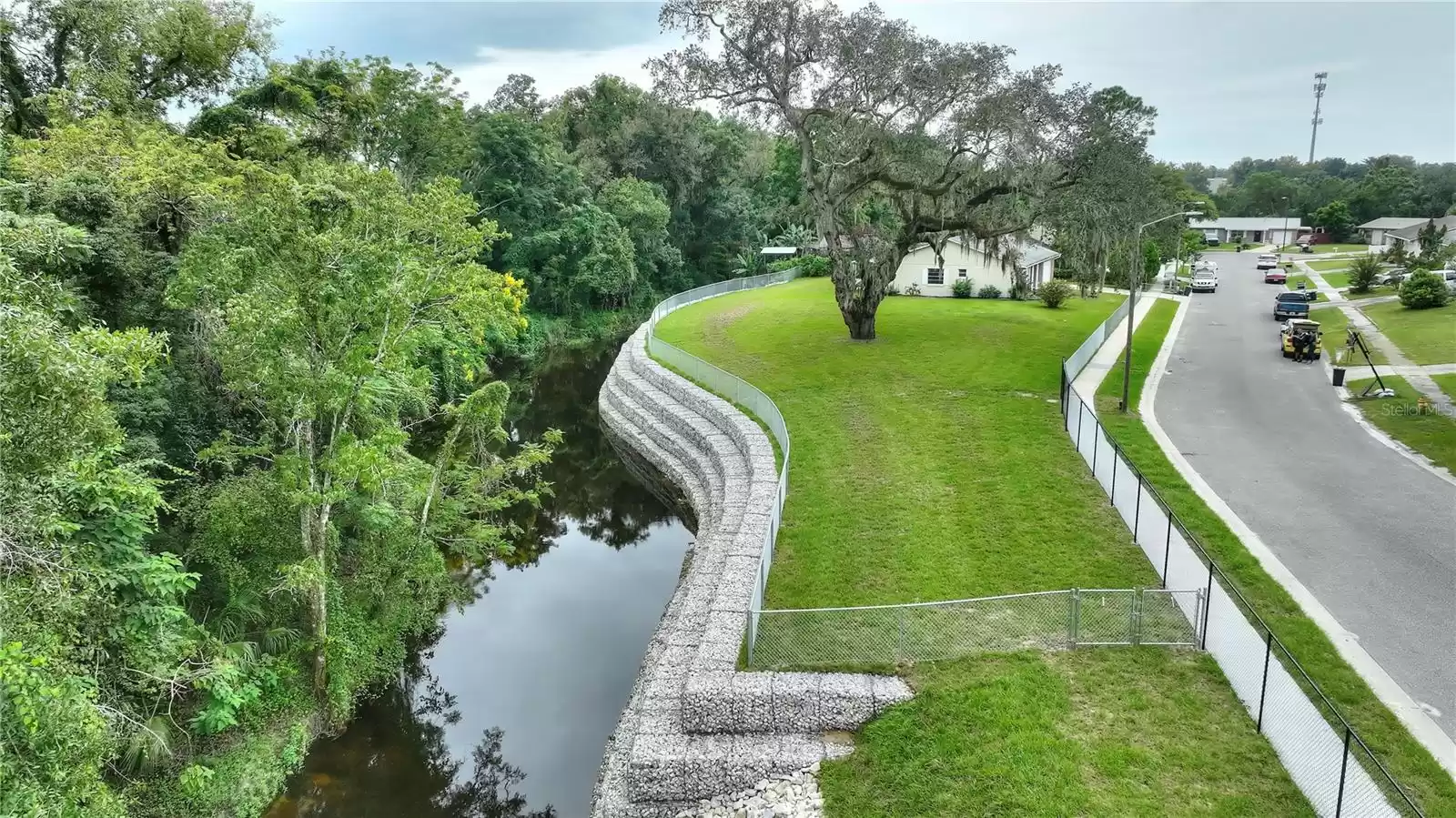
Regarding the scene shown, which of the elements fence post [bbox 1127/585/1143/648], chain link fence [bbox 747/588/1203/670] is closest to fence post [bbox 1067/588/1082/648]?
chain link fence [bbox 747/588/1203/670]

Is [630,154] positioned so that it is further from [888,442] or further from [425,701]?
[425,701]

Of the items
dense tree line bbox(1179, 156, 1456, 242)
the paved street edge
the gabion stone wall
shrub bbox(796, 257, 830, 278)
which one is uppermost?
dense tree line bbox(1179, 156, 1456, 242)

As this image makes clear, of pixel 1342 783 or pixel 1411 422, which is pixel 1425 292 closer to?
pixel 1411 422

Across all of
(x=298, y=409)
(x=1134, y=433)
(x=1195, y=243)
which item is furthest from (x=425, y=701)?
(x=1195, y=243)

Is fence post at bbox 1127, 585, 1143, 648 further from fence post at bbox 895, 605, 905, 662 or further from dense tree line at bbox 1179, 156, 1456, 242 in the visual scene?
dense tree line at bbox 1179, 156, 1456, 242

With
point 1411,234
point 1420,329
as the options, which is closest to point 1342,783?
point 1420,329
